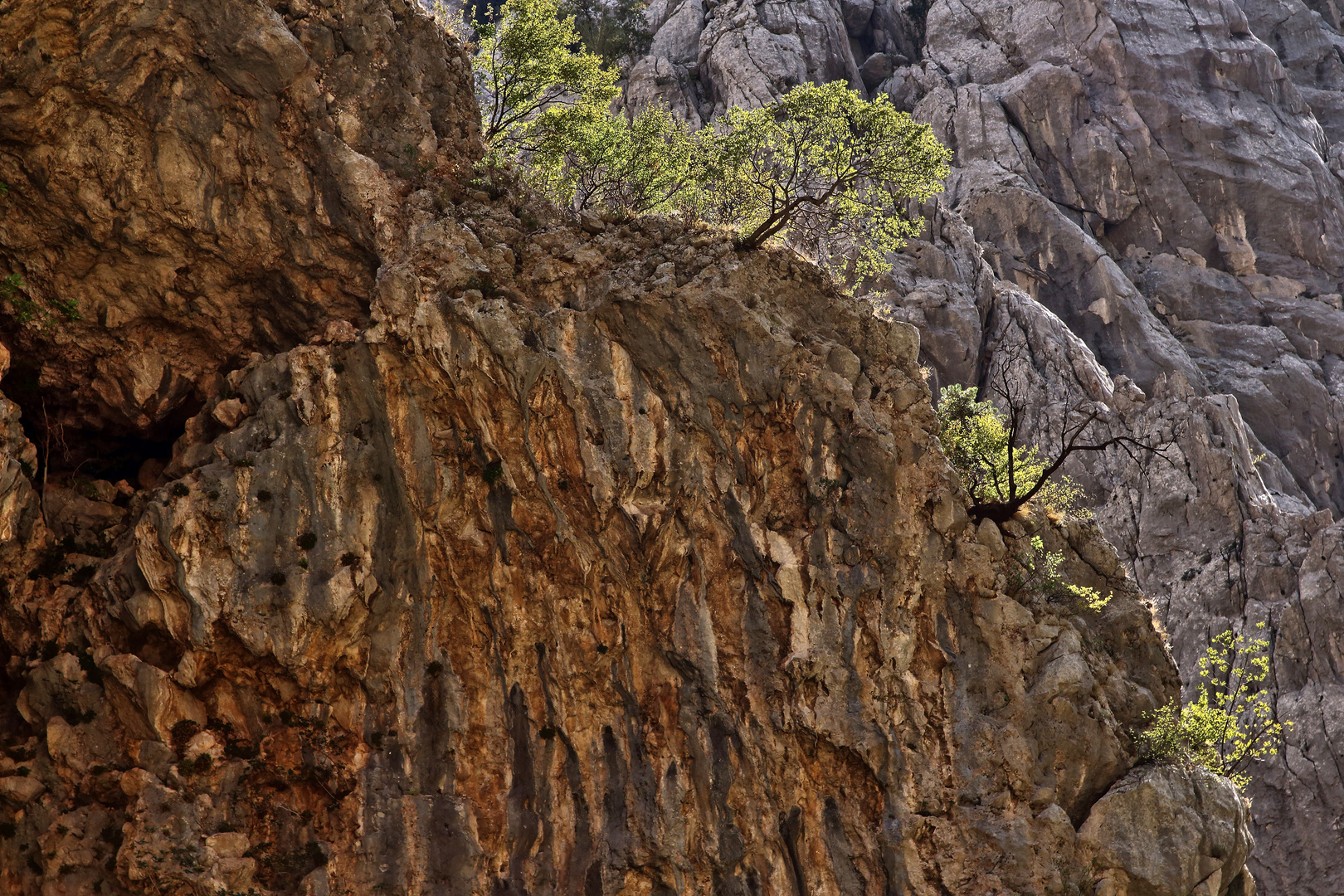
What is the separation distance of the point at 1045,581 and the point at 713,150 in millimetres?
18249

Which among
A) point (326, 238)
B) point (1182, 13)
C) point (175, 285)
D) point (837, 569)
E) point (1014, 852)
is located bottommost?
point (1014, 852)

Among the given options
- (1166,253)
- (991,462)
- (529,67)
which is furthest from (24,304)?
(1166,253)

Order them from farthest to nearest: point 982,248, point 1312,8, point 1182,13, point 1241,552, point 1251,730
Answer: point 1312,8 → point 1182,13 → point 982,248 → point 1241,552 → point 1251,730

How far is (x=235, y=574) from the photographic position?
2373cm

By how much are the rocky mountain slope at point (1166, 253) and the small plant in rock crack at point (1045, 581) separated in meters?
25.5

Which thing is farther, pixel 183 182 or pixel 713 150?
pixel 713 150

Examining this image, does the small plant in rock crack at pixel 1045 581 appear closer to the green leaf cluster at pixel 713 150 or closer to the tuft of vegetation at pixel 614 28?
the green leaf cluster at pixel 713 150

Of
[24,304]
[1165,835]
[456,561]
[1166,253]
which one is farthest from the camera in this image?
[1166,253]

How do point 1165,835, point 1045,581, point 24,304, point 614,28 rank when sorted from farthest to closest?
point 614,28 < point 1045,581 < point 24,304 < point 1165,835

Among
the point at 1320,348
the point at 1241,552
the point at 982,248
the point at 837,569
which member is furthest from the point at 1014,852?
the point at 1320,348

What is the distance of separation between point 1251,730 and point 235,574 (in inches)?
1764

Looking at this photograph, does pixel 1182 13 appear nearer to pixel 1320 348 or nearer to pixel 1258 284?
pixel 1258 284

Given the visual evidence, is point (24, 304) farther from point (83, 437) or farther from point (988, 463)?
point (988, 463)

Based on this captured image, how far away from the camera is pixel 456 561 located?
83.4ft
